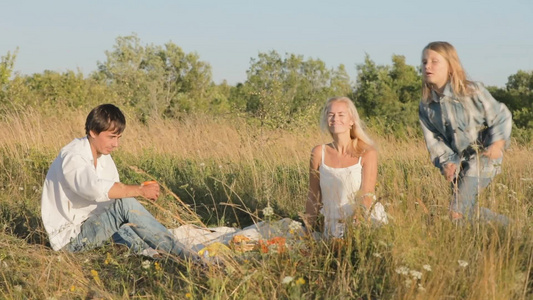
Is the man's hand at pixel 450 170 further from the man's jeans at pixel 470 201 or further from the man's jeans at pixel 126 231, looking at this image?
the man's jeans at pixel 126 231

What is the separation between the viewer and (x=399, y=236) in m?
3.45

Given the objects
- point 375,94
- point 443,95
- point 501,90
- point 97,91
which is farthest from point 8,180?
point 501,90

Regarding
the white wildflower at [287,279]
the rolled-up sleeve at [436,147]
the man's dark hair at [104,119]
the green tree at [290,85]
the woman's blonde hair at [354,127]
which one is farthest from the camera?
the green tree at [290,85]

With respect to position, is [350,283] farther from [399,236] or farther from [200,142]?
[200,142]

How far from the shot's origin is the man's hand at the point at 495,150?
176 inches

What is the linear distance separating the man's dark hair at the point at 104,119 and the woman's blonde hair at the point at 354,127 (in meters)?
1.59

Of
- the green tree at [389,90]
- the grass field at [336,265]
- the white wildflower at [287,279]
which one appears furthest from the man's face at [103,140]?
the green tree at [389,90]

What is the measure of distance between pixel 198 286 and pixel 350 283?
2.99 feet

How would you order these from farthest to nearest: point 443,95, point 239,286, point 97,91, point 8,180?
point 97,91, point 8,180, point 443,95, point 239,286

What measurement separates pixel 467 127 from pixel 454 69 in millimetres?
441

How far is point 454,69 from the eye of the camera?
15.3ft

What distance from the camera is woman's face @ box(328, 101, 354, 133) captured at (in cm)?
490

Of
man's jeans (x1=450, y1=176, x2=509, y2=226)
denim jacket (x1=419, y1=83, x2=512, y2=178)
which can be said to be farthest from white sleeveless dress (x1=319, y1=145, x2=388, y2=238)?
man's jeans (x1=450, y1=176, x2=509, y2=226)

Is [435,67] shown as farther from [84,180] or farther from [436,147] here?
[84,180]
